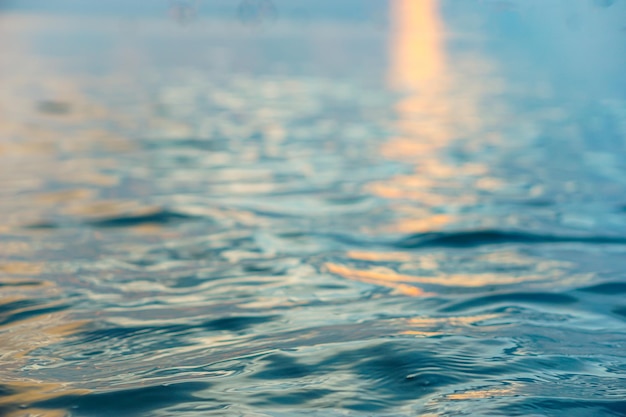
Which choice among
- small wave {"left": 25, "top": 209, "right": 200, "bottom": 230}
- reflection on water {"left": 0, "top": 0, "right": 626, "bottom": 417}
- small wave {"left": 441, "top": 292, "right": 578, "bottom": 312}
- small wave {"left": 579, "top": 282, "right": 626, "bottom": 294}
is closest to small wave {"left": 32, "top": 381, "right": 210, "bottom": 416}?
reflection on water {"left": 0, "top": 0, "right": 626, "bottom": 417}

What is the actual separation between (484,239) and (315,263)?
162cm

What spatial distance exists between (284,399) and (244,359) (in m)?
0.65

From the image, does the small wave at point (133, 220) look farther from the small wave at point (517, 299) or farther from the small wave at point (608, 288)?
the small wave at point (608, 288)

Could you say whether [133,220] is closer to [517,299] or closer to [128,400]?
[517,299]

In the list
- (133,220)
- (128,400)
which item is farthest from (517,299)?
(133,220)

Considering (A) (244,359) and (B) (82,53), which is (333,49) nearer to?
(B) (82,53)

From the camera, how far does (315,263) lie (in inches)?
274

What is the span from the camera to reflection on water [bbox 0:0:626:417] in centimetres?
421

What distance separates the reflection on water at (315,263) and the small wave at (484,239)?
0.03 m

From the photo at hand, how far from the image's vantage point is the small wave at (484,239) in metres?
7.65

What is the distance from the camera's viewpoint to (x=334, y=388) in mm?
4133

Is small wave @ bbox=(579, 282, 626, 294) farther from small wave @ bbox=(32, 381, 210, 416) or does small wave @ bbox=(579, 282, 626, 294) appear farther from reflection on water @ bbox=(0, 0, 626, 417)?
small wave @ bbox=(32, 381, 210, 416)

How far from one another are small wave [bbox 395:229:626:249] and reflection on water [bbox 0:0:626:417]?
0.11ft

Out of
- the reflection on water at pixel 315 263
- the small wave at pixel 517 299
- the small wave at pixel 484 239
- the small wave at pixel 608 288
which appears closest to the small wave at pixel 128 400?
the reflection on water at pixel 315 263
